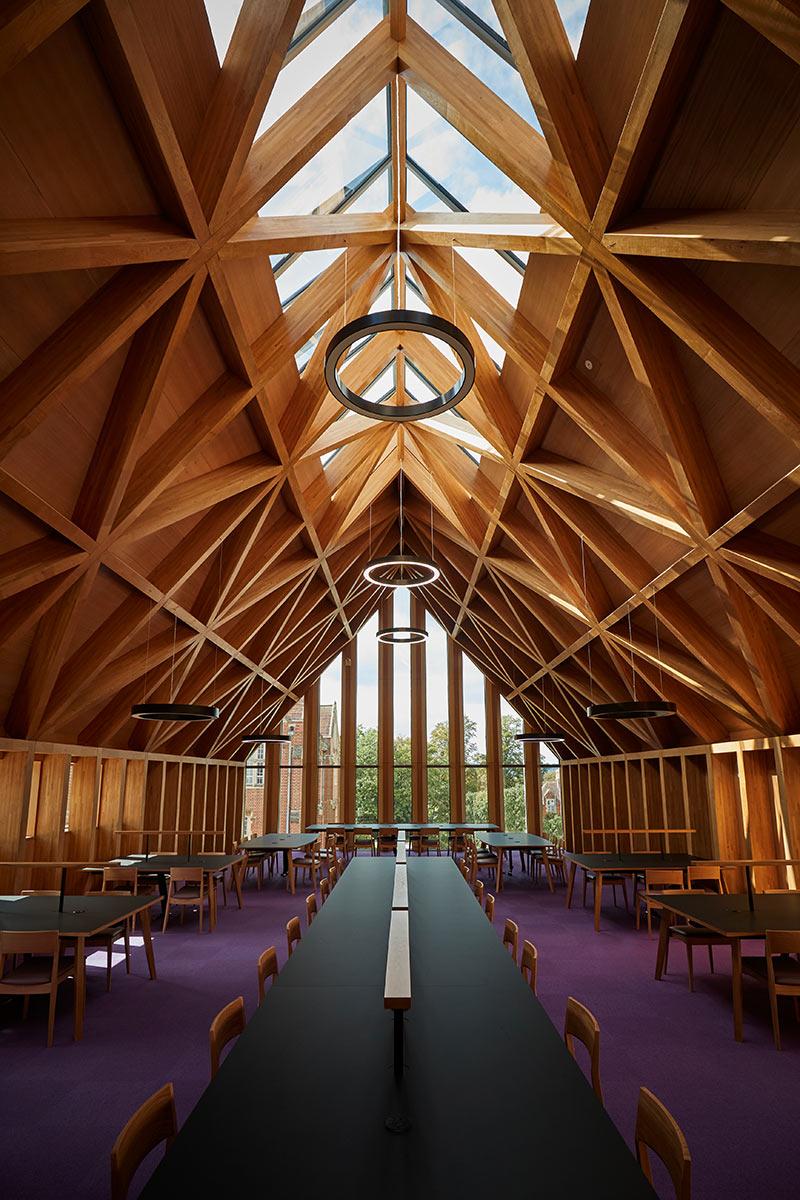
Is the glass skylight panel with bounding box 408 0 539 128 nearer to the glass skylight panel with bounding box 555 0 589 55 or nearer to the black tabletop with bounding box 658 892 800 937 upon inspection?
the glass skylight panel with bounding box 555 0 589 55

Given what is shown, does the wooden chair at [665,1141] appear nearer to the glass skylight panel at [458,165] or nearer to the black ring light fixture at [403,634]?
the glass skylight panel at [458,165]

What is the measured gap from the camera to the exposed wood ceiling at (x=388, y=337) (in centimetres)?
493

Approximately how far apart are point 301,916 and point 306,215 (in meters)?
12.2

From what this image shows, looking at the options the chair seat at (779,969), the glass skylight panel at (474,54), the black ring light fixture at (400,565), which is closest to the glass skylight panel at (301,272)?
the glass skylight panel at (474,54)

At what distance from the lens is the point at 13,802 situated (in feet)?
34.2

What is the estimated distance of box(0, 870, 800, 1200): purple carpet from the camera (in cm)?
481

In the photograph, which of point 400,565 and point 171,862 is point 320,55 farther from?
point 171,862

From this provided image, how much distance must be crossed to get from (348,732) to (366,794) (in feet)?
7.85

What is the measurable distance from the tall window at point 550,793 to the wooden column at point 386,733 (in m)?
5.59

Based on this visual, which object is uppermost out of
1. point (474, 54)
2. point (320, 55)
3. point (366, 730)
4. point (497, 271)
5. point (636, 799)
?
point (474, 54)

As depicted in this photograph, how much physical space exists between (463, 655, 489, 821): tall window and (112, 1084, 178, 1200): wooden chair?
23681mm

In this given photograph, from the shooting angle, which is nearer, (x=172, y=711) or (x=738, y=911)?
(x=738, y=911)

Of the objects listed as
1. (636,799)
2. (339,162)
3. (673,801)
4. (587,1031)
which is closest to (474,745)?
(636,799)

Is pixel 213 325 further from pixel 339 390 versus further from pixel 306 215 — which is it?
pixel 339 390
